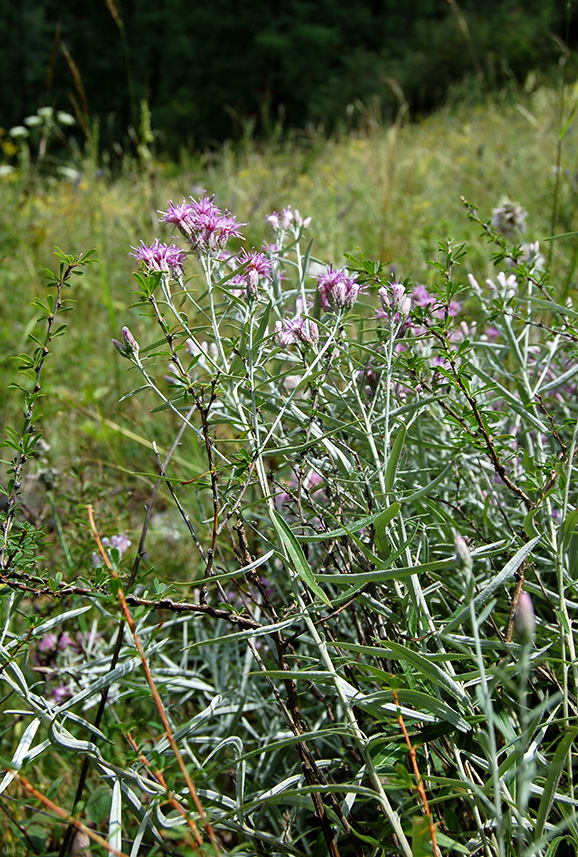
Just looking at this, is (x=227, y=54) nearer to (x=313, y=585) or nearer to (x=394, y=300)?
(x=394, y=300)

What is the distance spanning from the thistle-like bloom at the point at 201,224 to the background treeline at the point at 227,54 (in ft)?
31.8

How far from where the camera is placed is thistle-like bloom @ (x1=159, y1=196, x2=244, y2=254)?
778 mm

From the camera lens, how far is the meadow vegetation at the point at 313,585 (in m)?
0.64

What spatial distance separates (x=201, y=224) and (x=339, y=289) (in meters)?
0.18

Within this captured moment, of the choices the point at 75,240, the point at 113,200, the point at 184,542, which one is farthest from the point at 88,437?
the point at 113,200

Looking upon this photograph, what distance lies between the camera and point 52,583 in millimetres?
640

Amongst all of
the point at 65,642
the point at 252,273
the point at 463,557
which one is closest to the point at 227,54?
the point at 65,642

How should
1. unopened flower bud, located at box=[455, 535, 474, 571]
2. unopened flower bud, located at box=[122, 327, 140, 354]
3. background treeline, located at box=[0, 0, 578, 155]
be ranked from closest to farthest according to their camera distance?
unopened flower bud, located at box=[455, 535, 474, 571]
unopened flower bud, located at box=[122, 327, 140, 354]
background treeline, located at box=[0, 0, 578, 155]

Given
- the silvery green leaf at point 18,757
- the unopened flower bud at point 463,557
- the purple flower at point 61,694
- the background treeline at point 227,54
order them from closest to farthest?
the unopened flower bud at point 463,557
the silvery green leaf at point 18,757
the purple flower at point 61,694
the background treeline at point 227,54

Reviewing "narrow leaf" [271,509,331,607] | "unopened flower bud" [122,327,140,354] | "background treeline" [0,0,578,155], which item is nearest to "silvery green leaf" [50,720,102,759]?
"narrow leaf" [271,509,331,607]

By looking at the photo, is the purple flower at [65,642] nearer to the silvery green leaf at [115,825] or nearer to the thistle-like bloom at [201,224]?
the silvery green leaf at [115,825]

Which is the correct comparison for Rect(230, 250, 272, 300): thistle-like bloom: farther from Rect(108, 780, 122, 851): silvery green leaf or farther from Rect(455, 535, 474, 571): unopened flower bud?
Rect(108, 780, 122, 851): silvery green leaf

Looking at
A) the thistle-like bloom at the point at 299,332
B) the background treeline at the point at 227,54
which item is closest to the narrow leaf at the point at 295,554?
the thistle-like bloom at the point at 299,332

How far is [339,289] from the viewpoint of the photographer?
78 centimetres
